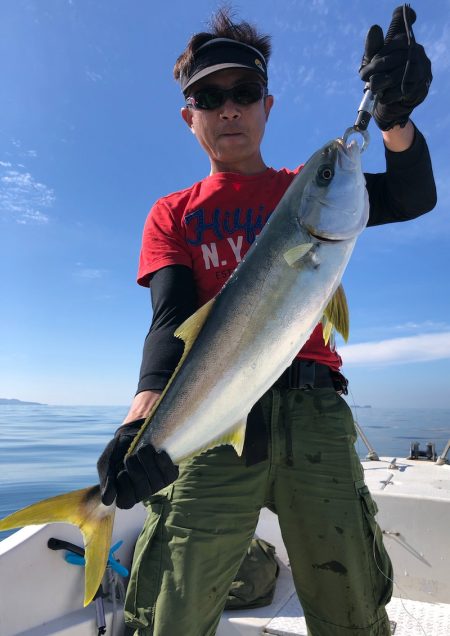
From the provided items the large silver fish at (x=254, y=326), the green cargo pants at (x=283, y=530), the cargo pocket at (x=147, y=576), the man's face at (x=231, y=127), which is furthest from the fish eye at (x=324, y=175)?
the cargo pocket at (x=147, y=576)

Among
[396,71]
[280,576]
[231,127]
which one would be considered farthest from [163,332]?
[280,576]

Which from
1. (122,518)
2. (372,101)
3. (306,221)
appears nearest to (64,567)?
(122,518)

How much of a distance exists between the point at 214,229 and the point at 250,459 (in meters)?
1.48

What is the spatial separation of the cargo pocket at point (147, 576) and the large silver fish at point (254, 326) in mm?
327

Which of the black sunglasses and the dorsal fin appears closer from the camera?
the dorsal fin

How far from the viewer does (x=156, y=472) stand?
2.29 meters

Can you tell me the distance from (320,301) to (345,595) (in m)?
1.54

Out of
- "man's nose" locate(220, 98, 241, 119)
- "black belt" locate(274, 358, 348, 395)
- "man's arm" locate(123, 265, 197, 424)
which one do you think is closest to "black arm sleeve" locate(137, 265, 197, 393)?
"man's arm" locate(123, 265, 197, 424)

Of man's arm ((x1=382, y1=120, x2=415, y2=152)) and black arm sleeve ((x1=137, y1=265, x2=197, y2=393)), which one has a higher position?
man's arm ((x1=382, y1=120, x2=415, y2=152))

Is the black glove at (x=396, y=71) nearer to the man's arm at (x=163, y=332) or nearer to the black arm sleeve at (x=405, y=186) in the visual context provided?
the black arm sleeve at (x=405, y=186)

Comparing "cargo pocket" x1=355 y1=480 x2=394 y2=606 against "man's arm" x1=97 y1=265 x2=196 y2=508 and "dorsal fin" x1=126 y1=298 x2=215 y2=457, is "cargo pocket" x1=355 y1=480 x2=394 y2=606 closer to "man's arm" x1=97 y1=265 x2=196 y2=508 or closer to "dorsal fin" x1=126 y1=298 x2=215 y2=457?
"man's arm" x1=97 y1=265 x2=196 y2=508

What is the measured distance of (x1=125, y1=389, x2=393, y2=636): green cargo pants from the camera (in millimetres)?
2459

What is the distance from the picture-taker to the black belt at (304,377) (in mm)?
2801

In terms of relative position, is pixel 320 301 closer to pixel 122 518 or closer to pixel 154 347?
pixel 154 347
